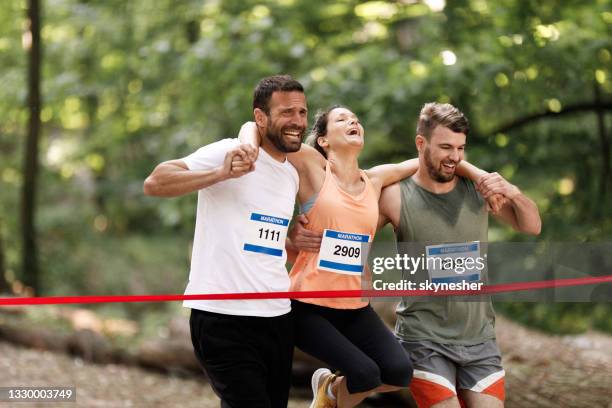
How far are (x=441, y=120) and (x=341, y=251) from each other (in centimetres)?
74

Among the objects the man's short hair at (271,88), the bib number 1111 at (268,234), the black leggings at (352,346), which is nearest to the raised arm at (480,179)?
the black leggings at (352,346)

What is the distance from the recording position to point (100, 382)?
728 centimetres

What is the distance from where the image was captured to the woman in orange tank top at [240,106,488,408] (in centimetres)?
350

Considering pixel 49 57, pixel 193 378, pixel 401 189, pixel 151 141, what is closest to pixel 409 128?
pixel 193 378

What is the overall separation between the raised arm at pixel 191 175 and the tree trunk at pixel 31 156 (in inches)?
287

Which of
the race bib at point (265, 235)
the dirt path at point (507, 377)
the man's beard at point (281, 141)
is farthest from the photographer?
the dirt path at point (507, 377)

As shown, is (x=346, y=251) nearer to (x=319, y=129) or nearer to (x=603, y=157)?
(x=319, y=129)

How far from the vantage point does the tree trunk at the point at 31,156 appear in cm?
980

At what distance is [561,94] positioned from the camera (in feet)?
24.7

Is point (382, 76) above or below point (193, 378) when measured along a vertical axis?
above

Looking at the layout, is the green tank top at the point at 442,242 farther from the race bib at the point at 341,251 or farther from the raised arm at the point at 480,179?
the race bib at the point at 341,251

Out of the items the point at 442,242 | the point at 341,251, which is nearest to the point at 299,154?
the point at 341,251

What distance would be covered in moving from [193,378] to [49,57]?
739 cm

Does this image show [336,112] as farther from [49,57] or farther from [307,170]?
[49,57]
